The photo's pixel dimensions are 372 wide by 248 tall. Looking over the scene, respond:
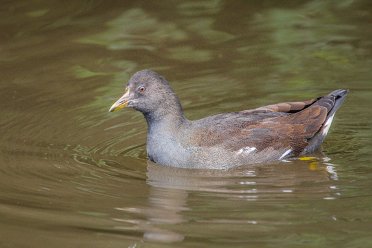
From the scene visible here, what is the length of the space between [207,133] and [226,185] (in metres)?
0.91

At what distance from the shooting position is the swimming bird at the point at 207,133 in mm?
9609

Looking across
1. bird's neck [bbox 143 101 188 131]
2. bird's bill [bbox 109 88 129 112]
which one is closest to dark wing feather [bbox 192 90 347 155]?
bird's neck [bbox 143 101 188 131]

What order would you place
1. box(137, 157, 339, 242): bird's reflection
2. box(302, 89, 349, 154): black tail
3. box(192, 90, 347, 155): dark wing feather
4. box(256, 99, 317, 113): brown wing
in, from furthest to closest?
box(256, 99, 317, 113): brown wing < box(302, 89, 349, 154): black tail < box(192, 90, 347, 155): dark wing feather < box(137, 157, 339, 242): bird's reflection

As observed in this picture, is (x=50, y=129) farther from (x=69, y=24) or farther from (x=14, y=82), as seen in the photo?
(x=69, y=24)

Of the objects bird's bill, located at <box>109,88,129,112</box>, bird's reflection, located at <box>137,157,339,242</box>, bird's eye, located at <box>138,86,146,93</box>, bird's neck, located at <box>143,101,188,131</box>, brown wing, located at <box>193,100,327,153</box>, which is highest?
bird's eye, located at <box>138,86,146,93</box>

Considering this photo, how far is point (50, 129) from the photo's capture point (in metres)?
10.7

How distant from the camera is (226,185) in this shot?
8.92 meters

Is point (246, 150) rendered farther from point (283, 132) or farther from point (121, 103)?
point (121, 103)

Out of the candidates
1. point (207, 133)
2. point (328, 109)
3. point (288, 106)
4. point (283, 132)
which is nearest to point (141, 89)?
point (207, 133)

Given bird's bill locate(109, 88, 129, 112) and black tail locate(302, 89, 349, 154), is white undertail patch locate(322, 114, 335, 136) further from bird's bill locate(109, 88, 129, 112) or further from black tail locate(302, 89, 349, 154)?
bird's bill locate(109, 88, 129, 112)

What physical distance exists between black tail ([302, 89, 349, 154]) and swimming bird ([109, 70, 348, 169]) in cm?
→ 3

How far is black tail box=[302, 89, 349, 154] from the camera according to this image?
10172 mm

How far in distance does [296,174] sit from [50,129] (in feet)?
9.28

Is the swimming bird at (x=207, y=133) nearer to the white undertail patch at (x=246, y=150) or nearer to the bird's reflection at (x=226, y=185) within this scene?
the white undertail patch at (x=246, y=150)
